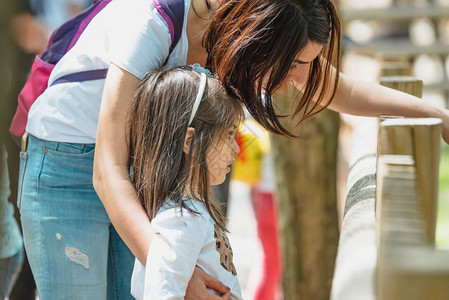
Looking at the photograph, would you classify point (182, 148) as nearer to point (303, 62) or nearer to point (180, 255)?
point (180, 255)

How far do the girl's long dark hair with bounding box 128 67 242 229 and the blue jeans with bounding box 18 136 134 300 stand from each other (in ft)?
0.73

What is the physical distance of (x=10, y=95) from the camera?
12.8 feet

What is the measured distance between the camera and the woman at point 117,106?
73.2 inches

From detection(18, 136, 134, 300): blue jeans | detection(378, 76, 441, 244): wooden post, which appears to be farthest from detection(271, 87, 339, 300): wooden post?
detection(378, 76, 441, 244): wooden post

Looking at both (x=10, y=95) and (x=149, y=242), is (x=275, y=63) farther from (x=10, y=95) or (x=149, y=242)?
(x=10, y=95)

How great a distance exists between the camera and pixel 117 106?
6.07 ft

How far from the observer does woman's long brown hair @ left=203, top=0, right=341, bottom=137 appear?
1.90m

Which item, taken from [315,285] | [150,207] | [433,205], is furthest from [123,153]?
[315,285]

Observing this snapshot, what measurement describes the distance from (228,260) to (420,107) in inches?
29.4

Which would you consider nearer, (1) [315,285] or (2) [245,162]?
(1) [315,285]

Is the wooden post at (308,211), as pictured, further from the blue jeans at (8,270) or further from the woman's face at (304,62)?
the woman's face at (304,62)

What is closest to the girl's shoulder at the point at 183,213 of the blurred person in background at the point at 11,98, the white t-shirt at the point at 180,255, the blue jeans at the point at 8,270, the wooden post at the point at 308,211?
the white t-shirt at the point at 180,255

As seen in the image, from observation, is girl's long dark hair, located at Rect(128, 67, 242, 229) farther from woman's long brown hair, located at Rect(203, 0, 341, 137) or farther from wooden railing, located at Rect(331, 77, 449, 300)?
wooden railing, located at Rect(331, 77, 449, 300)

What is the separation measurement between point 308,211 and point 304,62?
8.06 feet
